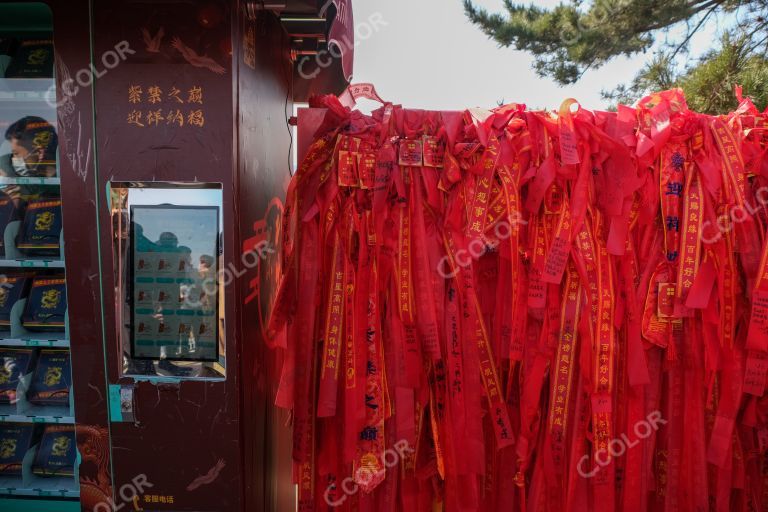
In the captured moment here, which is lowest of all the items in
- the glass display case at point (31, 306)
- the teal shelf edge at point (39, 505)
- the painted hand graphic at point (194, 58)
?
the teal shelf edge at point (39, 505)

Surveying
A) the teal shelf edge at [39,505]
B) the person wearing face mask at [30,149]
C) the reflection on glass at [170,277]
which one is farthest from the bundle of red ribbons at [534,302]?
the person wearing face mask at [30,149]

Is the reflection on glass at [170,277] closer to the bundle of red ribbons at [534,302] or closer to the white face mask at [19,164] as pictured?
the bundle of red ribbons at [534,302]

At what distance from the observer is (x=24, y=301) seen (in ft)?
8.22

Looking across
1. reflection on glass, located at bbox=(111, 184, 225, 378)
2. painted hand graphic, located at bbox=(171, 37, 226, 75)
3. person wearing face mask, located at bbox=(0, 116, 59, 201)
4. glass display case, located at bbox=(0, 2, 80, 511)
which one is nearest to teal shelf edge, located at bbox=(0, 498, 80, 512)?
glass display case, located at bbox=(0, 2, 80, 511)

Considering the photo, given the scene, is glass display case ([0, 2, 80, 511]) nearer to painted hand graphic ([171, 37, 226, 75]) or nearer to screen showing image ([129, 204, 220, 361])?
screen showing image ([129, 204, 220, 361])

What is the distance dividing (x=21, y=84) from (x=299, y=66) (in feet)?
4.60

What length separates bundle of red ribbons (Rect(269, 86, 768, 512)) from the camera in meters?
2.12

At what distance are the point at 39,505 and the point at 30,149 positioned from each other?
180 cm

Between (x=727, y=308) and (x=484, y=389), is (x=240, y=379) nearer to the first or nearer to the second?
(x=484, y=389)

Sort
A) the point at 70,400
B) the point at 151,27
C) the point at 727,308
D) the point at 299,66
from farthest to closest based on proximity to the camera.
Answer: the point at 299,66, the point at 70,400, the point at 727,308, the point at 151,27

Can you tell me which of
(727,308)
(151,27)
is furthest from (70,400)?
(727,308)

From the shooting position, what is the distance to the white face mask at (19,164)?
2.44 m

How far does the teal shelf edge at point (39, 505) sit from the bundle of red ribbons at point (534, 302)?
119 cm

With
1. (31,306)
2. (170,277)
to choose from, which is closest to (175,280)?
(170,277)
